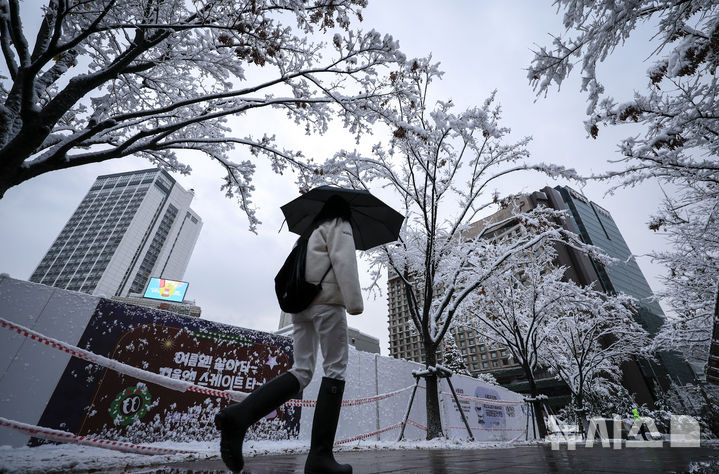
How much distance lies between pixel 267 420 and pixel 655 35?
8029mm

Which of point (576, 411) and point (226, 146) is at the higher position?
point (226, 146)

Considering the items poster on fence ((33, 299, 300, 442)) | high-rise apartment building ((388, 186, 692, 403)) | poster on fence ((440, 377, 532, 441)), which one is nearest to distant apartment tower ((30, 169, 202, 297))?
high-rise apartment building ((388, 186, 692, 403))

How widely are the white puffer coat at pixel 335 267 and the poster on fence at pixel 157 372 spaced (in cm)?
468

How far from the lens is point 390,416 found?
26.2ft

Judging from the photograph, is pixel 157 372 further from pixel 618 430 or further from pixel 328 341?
pixel 618 430

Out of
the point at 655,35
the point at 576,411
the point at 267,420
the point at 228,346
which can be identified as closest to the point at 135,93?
the point at 228,346

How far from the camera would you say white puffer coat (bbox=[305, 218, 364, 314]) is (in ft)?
5.95

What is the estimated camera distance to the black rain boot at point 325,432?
1592 millimetres

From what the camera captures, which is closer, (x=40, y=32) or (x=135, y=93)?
(x=40, y=32)

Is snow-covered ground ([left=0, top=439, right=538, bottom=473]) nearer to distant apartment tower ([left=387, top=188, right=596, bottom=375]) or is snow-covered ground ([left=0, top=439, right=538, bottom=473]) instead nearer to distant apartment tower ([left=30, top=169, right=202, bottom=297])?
distant apartment tower ([left=387, top=188, right=596, bottom=375])

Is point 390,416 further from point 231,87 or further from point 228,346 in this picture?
point 231,87

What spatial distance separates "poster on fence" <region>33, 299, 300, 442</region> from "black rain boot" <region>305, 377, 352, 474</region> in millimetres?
4569

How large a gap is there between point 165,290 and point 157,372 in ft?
131

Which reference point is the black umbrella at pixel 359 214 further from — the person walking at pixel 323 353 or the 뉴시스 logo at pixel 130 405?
the 뉴시스 logo at pixel 130 405
